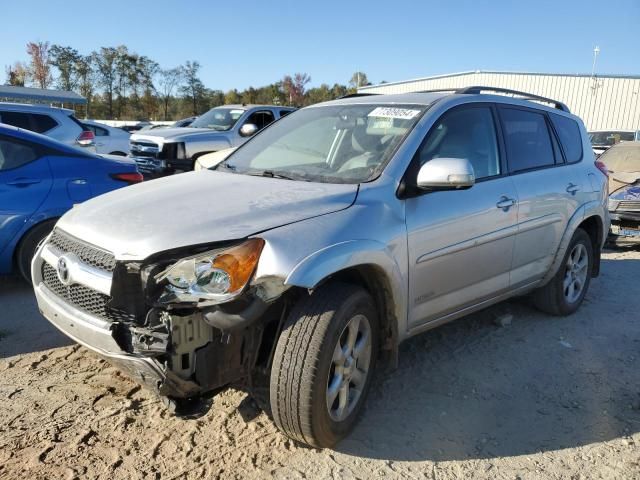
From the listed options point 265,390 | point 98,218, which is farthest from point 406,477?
point 98,218

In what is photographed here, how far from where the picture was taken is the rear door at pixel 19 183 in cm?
474

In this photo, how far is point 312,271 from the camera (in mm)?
2443

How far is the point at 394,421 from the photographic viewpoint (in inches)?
120

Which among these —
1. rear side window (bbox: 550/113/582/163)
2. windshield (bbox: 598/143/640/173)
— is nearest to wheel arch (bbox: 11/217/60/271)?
→ rear side window (bbox: 550/113/582/163)

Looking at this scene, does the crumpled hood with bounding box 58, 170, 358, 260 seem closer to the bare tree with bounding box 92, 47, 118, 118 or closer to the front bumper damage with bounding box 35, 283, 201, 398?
the front bumper damage with bounding box 35, 283, 201, 398

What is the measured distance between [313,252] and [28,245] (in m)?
3.50

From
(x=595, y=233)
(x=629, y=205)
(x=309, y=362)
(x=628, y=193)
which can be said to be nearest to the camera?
(x=309, y=362)

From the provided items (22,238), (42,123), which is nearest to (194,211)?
(22,238)

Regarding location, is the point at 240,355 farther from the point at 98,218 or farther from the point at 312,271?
the point at 98,218

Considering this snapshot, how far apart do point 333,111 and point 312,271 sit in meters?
1.85

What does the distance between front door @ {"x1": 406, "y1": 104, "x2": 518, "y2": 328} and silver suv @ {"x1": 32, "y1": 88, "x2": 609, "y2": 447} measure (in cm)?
1

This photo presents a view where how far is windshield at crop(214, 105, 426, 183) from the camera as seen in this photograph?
10.7ft

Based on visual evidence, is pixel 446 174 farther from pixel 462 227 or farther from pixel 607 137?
pixel 607 137

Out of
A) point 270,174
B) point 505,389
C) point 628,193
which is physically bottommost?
point 505,389
